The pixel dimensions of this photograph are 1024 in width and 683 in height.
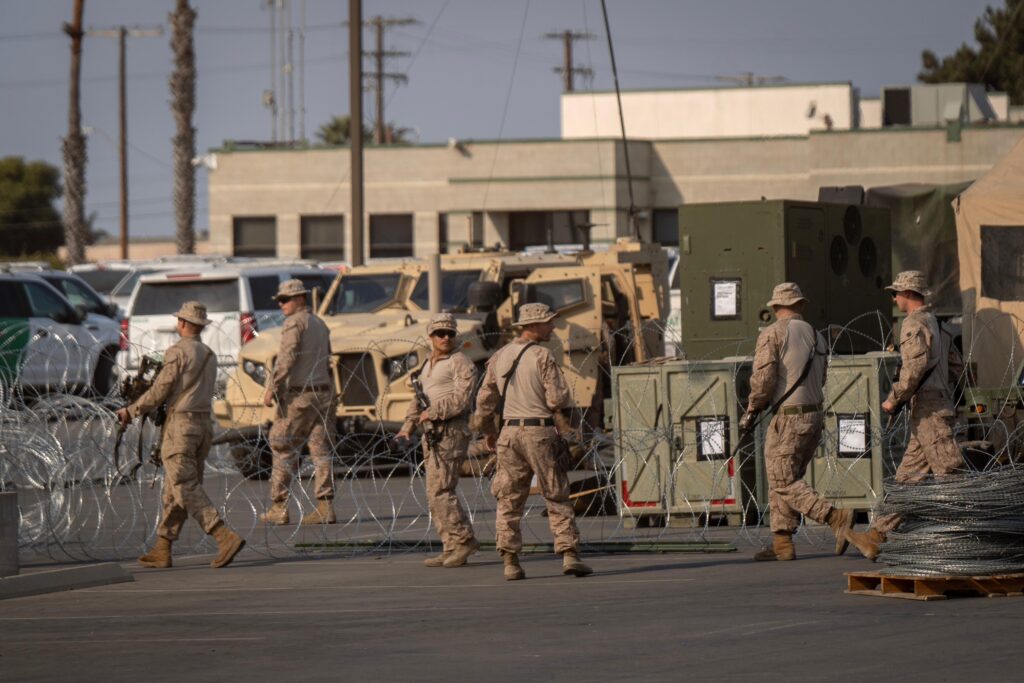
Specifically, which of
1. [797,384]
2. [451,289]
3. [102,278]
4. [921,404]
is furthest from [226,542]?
[102,278]

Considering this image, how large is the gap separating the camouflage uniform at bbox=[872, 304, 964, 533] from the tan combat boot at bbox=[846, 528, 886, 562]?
0.19 feet

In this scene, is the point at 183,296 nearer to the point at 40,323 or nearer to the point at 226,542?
the point at 40,323

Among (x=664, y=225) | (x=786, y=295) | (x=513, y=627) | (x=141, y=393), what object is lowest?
(x=513, y=627)

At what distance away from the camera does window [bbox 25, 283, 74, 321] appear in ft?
83.1

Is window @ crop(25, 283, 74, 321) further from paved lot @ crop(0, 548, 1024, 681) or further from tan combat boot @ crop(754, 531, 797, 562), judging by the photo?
tan combat boot @ crop(754, 531, 797, 562)

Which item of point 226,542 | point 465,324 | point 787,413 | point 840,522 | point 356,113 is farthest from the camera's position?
point 356,113

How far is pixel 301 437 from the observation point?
15594 millimetres

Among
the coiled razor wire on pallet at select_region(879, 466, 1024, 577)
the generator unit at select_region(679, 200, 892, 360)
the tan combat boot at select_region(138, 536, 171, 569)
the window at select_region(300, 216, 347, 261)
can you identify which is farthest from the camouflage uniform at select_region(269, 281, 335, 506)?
the window at select_region(300, 216, 347, 261)

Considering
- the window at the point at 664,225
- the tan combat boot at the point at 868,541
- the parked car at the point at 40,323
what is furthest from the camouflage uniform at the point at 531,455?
the window at the point at 664,225

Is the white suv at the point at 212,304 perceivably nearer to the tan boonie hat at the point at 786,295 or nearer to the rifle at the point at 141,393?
the rifle at the point at 141,393

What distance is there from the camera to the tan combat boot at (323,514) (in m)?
15.5

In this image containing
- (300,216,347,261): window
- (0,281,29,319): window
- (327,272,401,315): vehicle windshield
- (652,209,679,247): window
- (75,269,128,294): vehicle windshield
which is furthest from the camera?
(300,216,347,261): window

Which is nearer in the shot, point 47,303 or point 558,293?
point 558,293

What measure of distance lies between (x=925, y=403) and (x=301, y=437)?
5575mm
